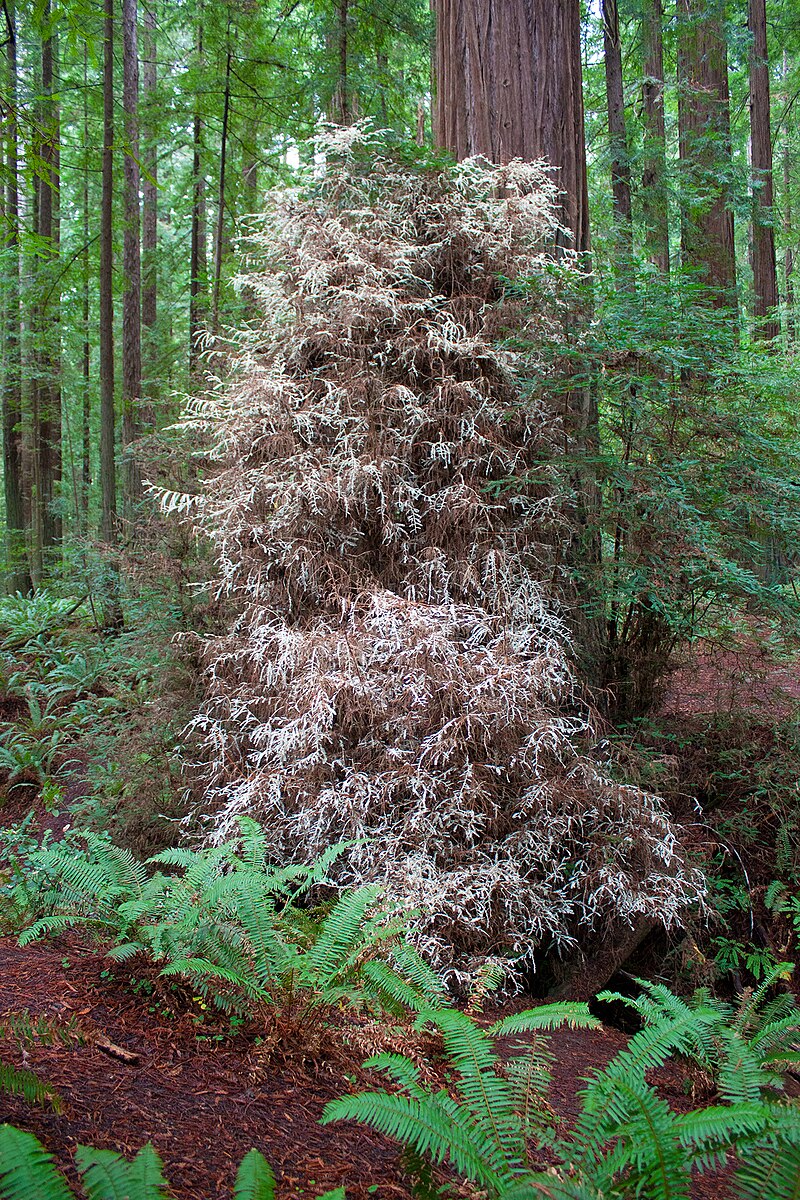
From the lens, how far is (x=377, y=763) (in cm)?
379

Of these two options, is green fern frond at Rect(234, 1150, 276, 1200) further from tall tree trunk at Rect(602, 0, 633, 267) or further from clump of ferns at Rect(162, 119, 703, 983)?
tall tree trunk at Rect(602, 0, 633, 267)

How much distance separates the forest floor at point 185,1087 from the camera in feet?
5.90

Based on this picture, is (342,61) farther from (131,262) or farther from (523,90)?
(131,262)

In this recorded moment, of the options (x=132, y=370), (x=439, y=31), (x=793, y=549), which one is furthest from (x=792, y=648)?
(x=132, y=370)

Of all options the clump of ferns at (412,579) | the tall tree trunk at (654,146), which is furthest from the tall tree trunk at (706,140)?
the clump of ferns at (412,579)

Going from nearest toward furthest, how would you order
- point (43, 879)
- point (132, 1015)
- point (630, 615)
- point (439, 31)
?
point (132, 1015)
point (43, 879)
point (630, 615)
point (439, 31)

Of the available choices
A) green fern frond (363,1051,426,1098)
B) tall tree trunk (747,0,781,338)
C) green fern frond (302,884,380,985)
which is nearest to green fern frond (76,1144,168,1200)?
green fern frond (363,1051,426,1098)

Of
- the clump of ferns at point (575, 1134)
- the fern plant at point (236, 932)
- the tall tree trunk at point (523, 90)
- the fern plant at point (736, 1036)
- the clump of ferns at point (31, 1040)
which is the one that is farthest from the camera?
the tall tree trunk at point (523, 90)

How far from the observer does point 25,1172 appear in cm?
138

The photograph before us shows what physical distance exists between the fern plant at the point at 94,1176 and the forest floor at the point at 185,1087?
25 cm

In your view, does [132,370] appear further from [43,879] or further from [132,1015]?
[132,1015]

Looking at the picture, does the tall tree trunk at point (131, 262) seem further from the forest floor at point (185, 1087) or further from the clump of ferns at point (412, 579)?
the forest floor at point (185, 1087)

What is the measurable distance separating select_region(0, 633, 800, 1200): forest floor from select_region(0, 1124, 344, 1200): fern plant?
0.25m

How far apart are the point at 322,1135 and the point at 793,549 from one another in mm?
3593
